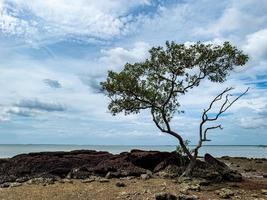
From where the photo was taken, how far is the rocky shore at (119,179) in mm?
26438

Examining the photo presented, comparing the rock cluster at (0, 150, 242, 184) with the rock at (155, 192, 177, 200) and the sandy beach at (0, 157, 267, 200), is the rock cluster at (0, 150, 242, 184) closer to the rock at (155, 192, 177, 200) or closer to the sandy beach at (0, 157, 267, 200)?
the sandy beach at (0, 157, 267, 200)

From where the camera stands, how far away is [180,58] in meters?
32.8

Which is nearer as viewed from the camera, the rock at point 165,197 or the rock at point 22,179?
the rock at point 165,197

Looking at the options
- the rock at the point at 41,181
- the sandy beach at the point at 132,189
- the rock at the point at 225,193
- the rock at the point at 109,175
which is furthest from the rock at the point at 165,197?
the rock at the point at 109,175

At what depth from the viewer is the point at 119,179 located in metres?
33.1

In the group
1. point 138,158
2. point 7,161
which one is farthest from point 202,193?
point 7,161

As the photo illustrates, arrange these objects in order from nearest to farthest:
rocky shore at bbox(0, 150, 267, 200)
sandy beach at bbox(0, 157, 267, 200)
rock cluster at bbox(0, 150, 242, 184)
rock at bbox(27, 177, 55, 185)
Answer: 1. sandy beach at bbox(0, 157, 267, 200)
2. rocky shore at bbox(0, 150, 267, 200)
3. rock at bbox(27, 177, 55, 185)
4. rock cluster at bbox(0, 150, 242, 184)

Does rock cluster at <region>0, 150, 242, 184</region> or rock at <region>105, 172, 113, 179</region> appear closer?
rock at <region>105, 172, 113, 179</region>

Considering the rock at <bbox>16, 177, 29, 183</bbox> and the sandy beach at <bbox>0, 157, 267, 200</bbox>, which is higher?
the rock at <bbox>16, 177, 29, 183</bbox>

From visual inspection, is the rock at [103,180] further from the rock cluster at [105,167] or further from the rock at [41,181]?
the rock at [41,181]

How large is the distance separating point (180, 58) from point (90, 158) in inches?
588

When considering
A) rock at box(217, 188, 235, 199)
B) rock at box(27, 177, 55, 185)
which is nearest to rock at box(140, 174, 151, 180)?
rock at box(27, 177, 55, 185)

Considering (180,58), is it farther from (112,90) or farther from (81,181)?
(81,181)

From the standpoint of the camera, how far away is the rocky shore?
26.4m
